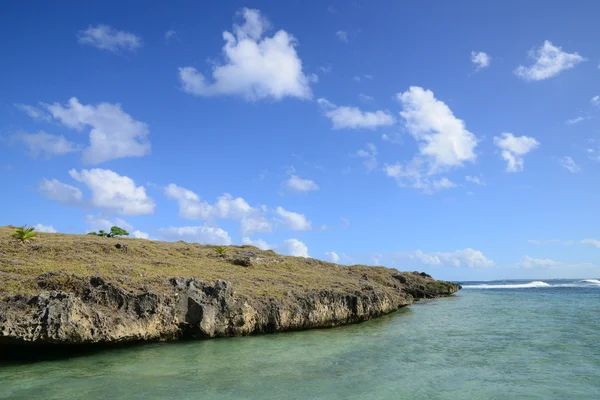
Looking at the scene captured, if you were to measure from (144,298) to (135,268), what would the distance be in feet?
13.4

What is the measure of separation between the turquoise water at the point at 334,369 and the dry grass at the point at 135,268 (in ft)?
12.1

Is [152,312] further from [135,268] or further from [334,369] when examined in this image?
[334,369]

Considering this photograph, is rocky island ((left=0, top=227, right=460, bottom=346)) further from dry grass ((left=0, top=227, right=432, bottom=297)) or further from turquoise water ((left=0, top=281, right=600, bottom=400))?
turquoise water ((left=0, top=281, right=600, bottom=400))

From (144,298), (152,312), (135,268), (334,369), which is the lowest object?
(334,369)

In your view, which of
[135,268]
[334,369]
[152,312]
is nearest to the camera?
[334,369]

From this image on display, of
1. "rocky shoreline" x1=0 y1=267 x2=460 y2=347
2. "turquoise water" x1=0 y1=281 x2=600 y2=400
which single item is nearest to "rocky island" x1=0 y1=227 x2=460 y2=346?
"rocky shoreline" x1=0 y1=267 x2=460 y2=347

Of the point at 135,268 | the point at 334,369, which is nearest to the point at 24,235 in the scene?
the point at 135,268

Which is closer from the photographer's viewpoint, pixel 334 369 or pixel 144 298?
pixel 334 369

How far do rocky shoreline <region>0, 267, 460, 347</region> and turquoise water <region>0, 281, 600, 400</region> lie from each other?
2.67ft

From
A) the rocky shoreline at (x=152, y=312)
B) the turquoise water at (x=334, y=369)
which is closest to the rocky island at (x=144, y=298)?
the rocky shoreline at (x=152, y=312)

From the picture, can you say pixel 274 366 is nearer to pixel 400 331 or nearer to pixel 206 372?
pixel 206 372

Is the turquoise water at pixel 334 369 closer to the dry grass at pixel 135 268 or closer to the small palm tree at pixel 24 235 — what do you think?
the dry grass at pixel 135 268

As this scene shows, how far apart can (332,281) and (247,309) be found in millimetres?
10380

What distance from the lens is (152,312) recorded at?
55.6 ft
